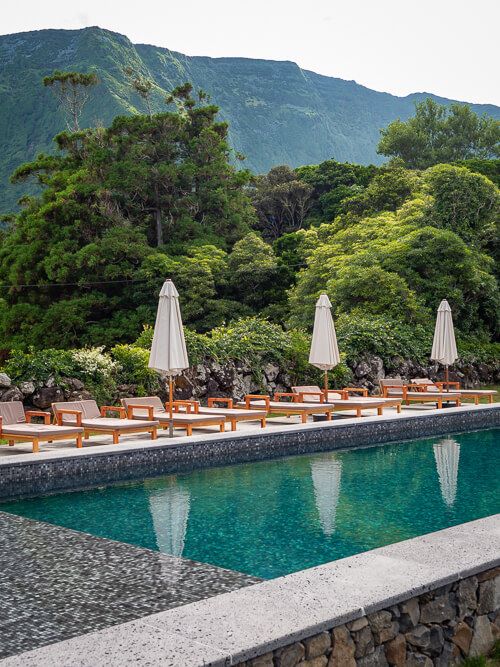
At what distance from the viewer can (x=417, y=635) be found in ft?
11.8

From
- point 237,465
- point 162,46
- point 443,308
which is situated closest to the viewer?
point 237,465

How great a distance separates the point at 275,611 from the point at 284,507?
397cm

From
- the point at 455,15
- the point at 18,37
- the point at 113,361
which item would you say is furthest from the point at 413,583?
the point at 18,37

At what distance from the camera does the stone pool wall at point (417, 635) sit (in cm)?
319

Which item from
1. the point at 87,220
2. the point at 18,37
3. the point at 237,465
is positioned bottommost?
the point at 237,465

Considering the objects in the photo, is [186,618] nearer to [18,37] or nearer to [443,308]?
[443,308]

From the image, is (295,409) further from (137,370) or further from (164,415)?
(137,370)

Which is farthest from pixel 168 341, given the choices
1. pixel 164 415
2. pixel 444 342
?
pixel 444 342

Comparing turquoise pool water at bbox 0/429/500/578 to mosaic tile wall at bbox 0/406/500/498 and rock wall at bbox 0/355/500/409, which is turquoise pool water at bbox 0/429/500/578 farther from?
rock wall at bbox 0/355/500/409

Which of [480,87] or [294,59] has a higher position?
[294,59]

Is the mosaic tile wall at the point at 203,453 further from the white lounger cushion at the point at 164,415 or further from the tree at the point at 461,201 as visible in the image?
the tree at the point at 461,201

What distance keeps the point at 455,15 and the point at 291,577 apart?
57.3ft

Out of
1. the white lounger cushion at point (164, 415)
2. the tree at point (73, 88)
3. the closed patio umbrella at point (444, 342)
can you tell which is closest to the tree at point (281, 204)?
the tree at point (73, 88)

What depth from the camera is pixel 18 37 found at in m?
85.9
